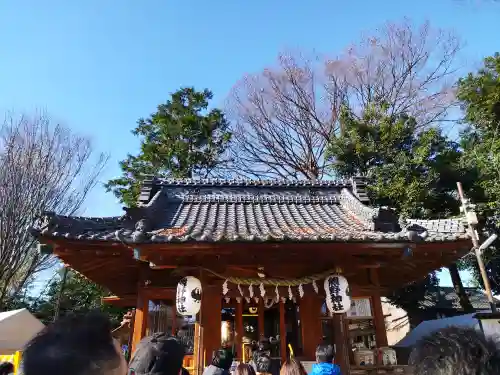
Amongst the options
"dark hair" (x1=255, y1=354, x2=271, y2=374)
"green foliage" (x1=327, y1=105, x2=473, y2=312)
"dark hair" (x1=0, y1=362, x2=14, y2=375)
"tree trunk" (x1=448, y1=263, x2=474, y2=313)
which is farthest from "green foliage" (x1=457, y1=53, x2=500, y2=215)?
"dark hair" (x1=0, y1=362, x2=14, y2=375)

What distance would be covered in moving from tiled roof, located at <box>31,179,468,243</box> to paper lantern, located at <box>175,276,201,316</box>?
33.7 inches

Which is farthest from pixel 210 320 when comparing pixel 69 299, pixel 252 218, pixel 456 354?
pixel 69 299

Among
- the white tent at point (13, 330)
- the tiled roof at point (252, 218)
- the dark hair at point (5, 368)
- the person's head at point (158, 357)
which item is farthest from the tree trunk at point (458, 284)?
the person's head at point (158, 357)

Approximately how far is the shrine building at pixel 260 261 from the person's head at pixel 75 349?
406 cm

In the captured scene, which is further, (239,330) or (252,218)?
(252,218)

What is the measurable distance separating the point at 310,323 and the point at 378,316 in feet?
4.64

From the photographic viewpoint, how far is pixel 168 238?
5473 millimetres

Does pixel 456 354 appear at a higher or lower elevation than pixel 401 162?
lower

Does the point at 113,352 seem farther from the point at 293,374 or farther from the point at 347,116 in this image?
the point at 347,116

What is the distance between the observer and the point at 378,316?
700cm

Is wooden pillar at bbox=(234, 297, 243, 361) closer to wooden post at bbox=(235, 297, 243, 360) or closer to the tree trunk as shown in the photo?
wooden post at bbox=(235, 297, 243, 360)

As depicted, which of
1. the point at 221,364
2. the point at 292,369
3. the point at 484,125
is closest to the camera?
the point at 221,364

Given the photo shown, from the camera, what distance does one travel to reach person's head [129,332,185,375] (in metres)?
1.92

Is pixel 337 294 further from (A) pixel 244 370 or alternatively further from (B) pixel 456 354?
(B) pixel 456 354
